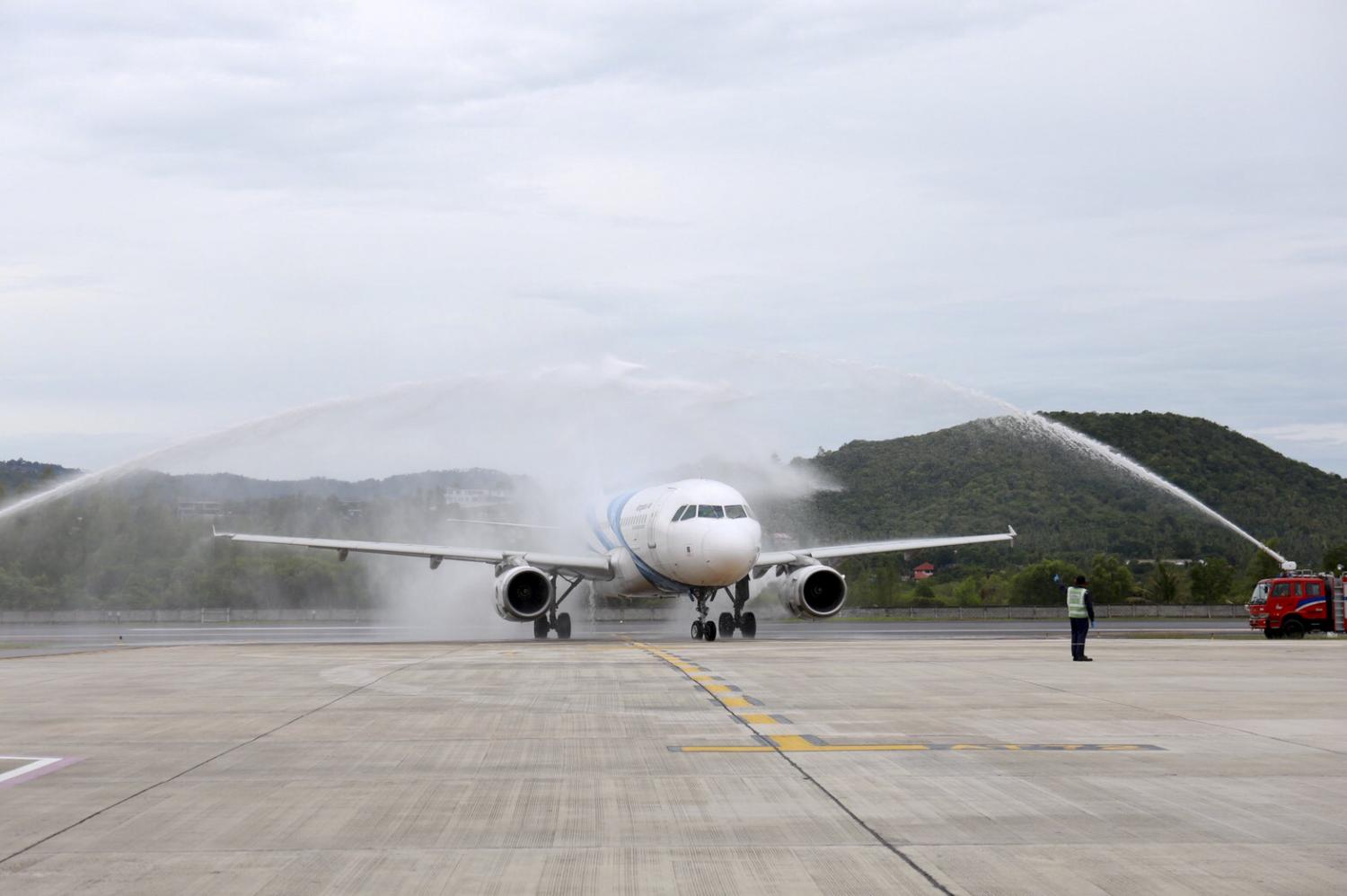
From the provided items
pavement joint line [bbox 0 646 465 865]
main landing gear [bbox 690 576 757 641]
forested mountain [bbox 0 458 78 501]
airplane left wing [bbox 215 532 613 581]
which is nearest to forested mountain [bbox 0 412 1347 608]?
forested mountain [bbox 0 458 78 501]

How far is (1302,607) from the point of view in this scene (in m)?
43.4

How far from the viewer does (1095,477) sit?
106000mm

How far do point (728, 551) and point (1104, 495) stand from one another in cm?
7314

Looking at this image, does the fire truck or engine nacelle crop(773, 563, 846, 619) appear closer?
engine nacelle crop(773, 563, 846, 619)

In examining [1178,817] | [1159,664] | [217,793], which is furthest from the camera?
[1159,664]

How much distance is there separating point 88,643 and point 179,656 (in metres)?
17.0

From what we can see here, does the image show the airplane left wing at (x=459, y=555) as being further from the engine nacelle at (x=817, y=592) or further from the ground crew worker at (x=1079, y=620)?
the ground crew worker at (x=1079, y=620)

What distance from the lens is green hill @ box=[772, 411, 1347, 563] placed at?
8925cm

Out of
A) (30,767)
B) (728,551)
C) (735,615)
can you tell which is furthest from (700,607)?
(30,767)

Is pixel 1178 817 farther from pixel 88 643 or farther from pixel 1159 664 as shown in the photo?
pixel 88 643

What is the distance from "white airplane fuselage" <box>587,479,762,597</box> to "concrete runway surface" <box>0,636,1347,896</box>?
15.4m

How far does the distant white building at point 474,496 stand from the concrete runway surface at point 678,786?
3580cm

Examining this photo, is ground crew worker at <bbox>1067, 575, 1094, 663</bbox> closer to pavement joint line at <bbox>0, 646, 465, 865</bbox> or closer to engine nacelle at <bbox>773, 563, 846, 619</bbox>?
pavement joint line at <bbox>0, 646, 465, 865</bbox>

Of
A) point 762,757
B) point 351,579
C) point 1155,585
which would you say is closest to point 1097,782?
point 762,757
